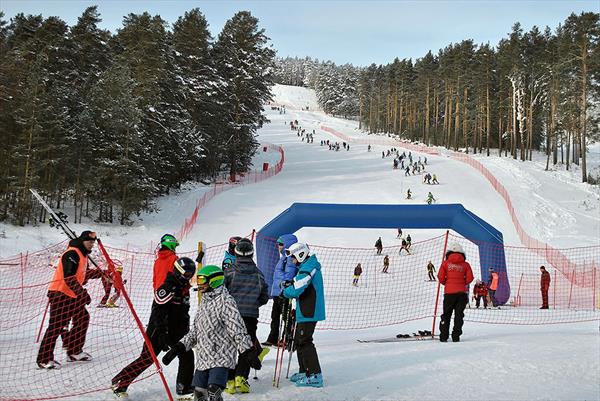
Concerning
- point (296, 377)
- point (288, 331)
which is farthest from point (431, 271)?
point (296, 377)

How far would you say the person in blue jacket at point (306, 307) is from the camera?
20.4 feet

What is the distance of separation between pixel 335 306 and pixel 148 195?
18211 mm

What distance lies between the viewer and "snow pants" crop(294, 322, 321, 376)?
6285 mm

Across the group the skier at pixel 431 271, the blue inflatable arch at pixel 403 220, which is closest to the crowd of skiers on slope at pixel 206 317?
the blue inflatable arch at pixel 403 220

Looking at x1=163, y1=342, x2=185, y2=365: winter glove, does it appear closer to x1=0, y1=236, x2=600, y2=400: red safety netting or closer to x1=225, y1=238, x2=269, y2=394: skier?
x1=0, y1=236, x2=600, y2=400: red safety netting

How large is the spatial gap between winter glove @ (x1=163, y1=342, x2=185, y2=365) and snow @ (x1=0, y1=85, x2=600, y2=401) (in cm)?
82

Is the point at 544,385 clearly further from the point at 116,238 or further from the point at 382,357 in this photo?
the point at 116,238

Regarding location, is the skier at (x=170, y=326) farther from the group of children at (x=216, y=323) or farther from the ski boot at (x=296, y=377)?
the ski boot at (x=296, y=377)

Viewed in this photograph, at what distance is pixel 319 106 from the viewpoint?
511ft

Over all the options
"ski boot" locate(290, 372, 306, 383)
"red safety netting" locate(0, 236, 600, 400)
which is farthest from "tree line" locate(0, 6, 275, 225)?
"ski boot" locate(290, 372, 306, 383)

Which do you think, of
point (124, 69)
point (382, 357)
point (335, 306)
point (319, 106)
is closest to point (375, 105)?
point (319, 106)

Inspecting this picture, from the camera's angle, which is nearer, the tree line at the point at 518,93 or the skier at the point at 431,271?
the skier at the point at 431,271

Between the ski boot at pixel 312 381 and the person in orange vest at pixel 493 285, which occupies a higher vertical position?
the ski boot at pixel 312 381

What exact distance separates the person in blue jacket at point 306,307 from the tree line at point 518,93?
140ft
